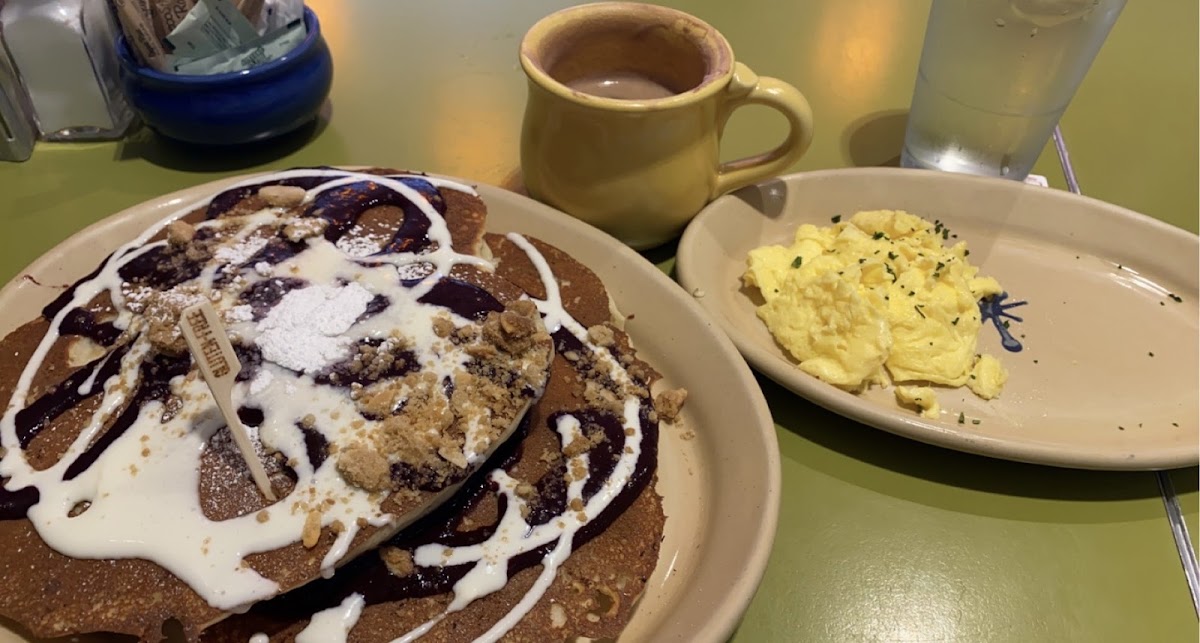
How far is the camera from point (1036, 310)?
1.82 m

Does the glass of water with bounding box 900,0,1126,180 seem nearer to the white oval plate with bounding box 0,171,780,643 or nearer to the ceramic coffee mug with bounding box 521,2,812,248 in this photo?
the ceramic coffee mug with bounding box 521,2,812,248

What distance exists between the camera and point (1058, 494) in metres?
1.51

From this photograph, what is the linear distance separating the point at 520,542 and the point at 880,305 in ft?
Result: 3.07

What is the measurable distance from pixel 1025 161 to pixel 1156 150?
0.66 m

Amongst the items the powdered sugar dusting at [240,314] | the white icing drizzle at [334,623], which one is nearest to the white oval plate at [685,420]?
the white icing drizzle at [334,623]

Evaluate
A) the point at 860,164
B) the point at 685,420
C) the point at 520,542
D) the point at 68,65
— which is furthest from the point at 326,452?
the point at 860,164

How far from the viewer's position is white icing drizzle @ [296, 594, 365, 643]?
1.18 metres

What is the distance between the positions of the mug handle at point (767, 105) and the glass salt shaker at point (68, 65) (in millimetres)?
1556

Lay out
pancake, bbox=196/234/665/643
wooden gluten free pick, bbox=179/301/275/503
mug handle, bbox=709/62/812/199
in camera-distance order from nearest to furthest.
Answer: wooden gluten free pick, bbox=179/301/275/503 < pancake, bbox=196/234/665/643 < mug handle, bbox=709/62/812/199

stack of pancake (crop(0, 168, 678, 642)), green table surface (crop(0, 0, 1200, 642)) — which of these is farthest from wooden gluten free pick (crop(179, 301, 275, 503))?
green table surface (crop(0, 0, 1200, 642))

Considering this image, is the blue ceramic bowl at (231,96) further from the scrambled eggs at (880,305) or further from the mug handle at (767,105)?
the scrambled eggs at (880,305)

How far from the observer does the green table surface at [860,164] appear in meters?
1.37

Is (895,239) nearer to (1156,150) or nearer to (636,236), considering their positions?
(636,236)

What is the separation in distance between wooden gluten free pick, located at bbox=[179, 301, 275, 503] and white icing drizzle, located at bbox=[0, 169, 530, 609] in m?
0.06
